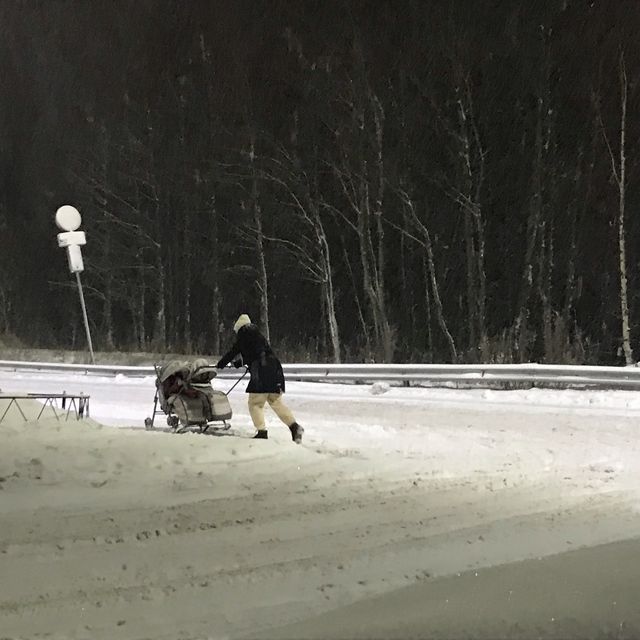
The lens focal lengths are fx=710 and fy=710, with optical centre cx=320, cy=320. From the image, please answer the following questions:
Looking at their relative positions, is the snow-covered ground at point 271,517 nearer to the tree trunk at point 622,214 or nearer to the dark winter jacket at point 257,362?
the dark winter jacket at point 257,362

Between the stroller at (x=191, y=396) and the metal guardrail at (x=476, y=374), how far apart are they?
270 inches

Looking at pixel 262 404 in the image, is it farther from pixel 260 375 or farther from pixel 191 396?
pixel 191 396

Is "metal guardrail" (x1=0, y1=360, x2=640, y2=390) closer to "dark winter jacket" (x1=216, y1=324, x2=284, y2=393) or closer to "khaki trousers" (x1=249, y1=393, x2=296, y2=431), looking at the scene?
"khaki trousers" (x1=249, y1=393, x2=296, y2=431)

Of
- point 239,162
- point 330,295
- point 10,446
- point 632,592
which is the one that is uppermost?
point 239,162

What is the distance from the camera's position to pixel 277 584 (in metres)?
4.50

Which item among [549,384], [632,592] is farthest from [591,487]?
[549,384]

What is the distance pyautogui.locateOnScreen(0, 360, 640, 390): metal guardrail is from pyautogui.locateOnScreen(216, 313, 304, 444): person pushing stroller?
23.3 feet

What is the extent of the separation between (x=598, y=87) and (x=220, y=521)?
68.2 feet

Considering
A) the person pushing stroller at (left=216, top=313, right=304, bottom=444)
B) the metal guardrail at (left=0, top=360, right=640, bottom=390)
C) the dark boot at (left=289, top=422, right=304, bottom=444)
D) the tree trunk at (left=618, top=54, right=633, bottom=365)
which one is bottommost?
the dark boot at (left=289, top=422, right=304, bottom=444)

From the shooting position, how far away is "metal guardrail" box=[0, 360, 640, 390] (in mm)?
Answer: 13617

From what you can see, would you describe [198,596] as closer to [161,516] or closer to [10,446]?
[161,516]

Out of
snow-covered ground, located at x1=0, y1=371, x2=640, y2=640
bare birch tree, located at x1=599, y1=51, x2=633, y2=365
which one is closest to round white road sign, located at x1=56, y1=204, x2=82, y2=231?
snow-covered ground, located at x1=0, y1=371, x2=640, y2=640

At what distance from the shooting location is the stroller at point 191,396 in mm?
9883

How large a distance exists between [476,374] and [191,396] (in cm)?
757
